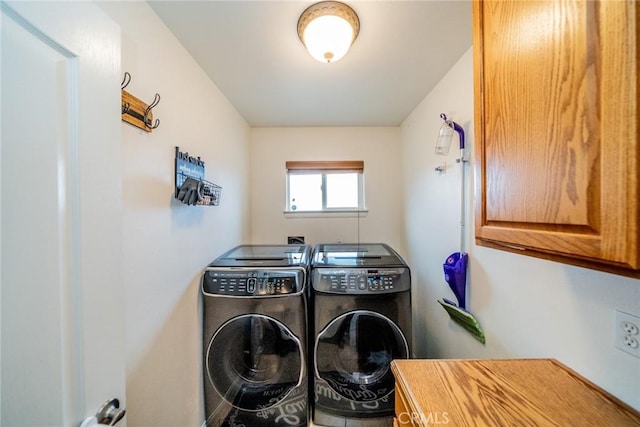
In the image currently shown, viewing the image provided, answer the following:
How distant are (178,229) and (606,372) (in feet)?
5.77

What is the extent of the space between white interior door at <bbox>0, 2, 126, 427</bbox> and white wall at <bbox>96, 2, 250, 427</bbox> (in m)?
0.34

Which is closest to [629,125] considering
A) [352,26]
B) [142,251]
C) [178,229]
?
[352,26]

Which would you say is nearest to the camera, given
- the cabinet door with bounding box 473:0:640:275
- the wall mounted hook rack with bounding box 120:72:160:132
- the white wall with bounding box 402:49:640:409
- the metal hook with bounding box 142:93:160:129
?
the cabinet door with bounding box 473:0:640:275

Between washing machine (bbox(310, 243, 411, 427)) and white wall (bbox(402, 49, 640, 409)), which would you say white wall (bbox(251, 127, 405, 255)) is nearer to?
white wall (bbox(402, 49, 640, 409))

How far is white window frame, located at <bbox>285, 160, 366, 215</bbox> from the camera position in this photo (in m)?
2.54

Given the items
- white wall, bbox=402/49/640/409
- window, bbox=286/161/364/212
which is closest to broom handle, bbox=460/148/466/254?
white wall, bbox=402/49/640/409

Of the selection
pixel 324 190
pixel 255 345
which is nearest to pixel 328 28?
pixel 324 190

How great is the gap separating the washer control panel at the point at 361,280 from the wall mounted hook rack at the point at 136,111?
1.17 meters

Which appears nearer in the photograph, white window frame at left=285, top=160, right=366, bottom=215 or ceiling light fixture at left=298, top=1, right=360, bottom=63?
ceiling light fixture at left=298, top=1, right=360, bottom=63

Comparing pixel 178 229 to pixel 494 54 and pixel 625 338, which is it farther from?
pixel 625 338

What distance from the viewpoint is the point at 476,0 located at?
778 mm

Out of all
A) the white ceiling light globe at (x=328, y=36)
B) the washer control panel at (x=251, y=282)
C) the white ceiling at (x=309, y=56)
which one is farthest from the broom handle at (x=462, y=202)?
the washer control panel at (x=251, y=282)

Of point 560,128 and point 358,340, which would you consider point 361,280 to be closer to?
point 358,340

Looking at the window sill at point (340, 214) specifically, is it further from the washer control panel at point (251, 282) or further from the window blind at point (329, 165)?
the washer control panel at point (251, 282)
